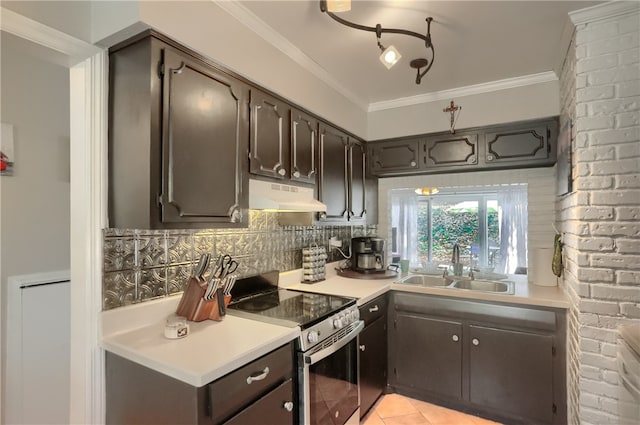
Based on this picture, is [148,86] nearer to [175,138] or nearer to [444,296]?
[175,138]

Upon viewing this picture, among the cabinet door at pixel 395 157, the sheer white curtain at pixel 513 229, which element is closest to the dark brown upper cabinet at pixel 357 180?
the cabinet door at pixel 395 157

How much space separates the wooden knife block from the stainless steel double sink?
1.56 meters

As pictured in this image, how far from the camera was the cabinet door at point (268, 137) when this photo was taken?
5.96 ft

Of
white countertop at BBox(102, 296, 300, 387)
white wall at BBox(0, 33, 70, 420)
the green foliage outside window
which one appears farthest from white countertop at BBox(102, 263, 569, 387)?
the green foliage outside window

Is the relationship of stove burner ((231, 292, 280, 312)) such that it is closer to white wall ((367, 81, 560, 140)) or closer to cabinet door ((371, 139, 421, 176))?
cabinet door ((371, 139, 421, 176))

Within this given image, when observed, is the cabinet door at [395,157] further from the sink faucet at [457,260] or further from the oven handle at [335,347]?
the oven handle at [335,347]

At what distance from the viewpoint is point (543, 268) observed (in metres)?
2.44

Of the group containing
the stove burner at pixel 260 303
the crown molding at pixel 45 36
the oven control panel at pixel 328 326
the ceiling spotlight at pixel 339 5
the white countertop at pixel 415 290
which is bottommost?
the oven control panel at pixel 328 326

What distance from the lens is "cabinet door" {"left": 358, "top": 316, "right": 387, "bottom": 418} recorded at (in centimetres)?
219

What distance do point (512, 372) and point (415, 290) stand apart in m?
0.79

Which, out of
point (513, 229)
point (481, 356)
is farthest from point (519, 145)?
point (481, 356)

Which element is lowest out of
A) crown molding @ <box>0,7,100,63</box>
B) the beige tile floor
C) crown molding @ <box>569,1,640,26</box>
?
the beige tile floor

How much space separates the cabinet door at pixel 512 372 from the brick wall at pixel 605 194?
14.5 inches

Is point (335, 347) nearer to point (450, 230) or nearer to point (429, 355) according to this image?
point (429, 355)
